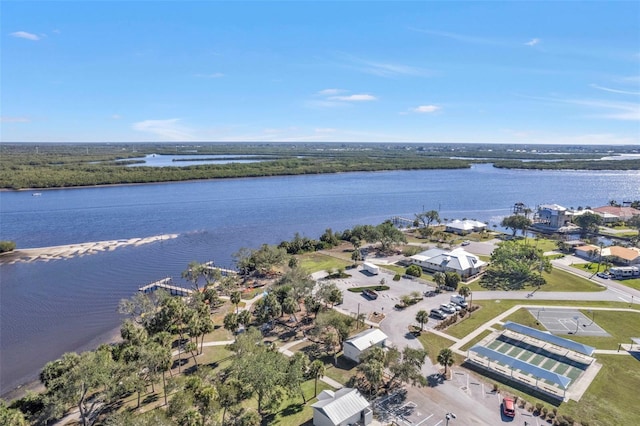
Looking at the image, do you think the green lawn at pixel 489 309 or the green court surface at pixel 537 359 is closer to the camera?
the green court surface at pixel 537 359

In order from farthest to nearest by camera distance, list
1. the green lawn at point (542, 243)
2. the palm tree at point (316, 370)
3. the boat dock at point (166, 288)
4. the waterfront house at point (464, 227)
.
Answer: the waterfront house at point (464, 227)
the green lawn at point (542, 243)
the boat dock at point (166, 288)
the palm tree at point (316, 370)

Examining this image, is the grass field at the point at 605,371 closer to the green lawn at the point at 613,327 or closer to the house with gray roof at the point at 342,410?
the green lawn at the point at 613,327

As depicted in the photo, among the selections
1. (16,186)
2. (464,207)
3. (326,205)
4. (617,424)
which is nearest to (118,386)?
(617,424)

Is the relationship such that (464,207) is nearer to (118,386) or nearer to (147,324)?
(147,324)

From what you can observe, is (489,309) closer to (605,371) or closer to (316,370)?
(605,371)

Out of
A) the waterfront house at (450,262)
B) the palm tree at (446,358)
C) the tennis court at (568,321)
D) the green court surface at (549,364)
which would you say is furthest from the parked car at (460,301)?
the palm tree at (446,358)

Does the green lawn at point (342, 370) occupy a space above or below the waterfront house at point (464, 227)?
below
